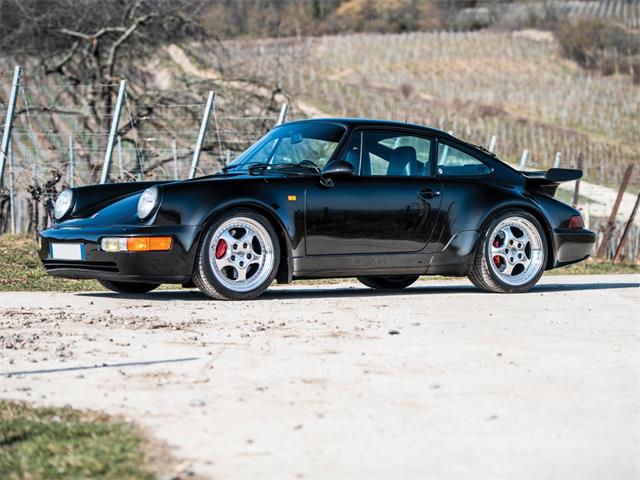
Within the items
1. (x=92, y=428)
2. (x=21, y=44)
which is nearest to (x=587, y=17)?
(x=21, y=44)

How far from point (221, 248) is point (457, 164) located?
224 cm

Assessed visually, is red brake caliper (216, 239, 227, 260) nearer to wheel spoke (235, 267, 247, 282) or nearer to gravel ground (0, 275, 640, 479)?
wheel spoke (235, 267, 247, 282)

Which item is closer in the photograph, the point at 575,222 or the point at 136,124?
the point at 575,222

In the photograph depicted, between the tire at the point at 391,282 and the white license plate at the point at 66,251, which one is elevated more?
the white license plate at the point at 66,251

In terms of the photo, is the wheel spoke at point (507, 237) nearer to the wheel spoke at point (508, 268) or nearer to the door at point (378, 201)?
the wheel spoke at point (508, 268)

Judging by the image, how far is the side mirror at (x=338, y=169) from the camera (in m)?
8.84

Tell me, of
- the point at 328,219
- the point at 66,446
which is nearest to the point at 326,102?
the point at 328,219

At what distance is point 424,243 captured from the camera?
30.6ft

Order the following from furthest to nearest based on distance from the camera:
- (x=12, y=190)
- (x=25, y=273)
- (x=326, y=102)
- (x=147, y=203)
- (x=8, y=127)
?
(x=326, y=102), (x=12, y=190), (x=8, y=127), (x=25, y=273), (x=147, y=203)

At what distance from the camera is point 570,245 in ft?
32.9

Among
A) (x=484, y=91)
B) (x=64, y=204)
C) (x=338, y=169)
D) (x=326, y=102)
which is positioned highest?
(x=484, y=91)

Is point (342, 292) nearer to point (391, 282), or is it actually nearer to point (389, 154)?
point (391, 282)

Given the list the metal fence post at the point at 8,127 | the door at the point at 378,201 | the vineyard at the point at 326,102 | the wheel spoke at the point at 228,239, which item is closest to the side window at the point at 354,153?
the door at the point at 378,201

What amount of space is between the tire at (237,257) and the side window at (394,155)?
104 centimetres
